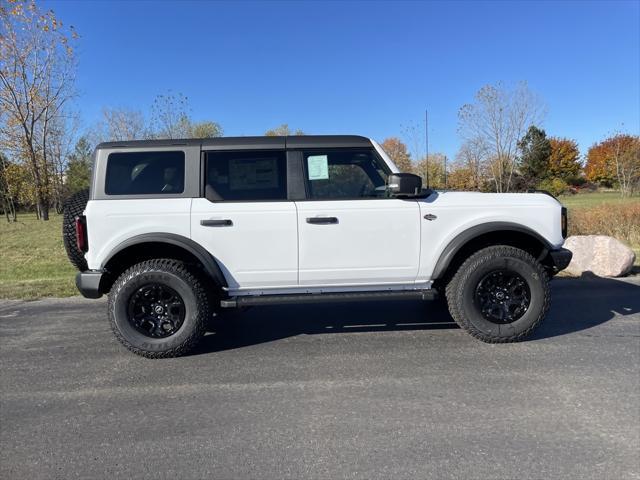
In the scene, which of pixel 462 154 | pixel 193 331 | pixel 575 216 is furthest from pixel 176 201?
pixel 462 154

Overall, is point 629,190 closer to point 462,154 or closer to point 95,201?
point 462,154

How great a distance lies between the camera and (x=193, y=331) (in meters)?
4.04

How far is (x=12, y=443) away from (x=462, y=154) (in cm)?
2542

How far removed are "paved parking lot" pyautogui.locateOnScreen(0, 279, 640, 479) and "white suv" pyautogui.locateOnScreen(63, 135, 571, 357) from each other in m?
0.47

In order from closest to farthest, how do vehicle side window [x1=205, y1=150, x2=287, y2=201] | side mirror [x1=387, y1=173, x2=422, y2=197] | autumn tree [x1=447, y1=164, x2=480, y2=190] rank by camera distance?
side mirror [x1=387, y1=173, x2=422, y2=197] → vehicle side window [x1=205, y1=150, x2=287, y2=201] → autumn tree [x1=447, y1=164, x2=480, y2=190]

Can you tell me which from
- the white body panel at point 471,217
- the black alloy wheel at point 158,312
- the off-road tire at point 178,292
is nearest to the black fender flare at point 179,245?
the off-road tire at point 178,292

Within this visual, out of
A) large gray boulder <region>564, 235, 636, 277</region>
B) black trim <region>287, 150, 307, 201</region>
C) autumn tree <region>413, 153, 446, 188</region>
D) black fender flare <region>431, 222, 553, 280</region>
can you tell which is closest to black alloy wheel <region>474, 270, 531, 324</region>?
black fender flare <region>431, 222, 553, 280</region>

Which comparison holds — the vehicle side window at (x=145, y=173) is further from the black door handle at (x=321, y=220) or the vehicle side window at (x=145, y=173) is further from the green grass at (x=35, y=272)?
the green grass at (x=35, y=272)

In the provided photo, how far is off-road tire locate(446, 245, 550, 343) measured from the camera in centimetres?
416

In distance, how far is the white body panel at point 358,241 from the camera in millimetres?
4109

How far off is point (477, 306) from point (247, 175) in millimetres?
2526

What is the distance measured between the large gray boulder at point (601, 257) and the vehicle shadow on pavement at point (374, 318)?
1.22m

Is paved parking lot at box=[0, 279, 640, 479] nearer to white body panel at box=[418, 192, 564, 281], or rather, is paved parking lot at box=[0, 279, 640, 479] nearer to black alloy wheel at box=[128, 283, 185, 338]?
black alloy wheel at box=[128, 283, 185, 338]

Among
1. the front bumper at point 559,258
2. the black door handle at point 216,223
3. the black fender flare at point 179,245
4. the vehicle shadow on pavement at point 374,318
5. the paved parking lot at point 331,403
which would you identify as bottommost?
the paved parking lot at point 331,403
